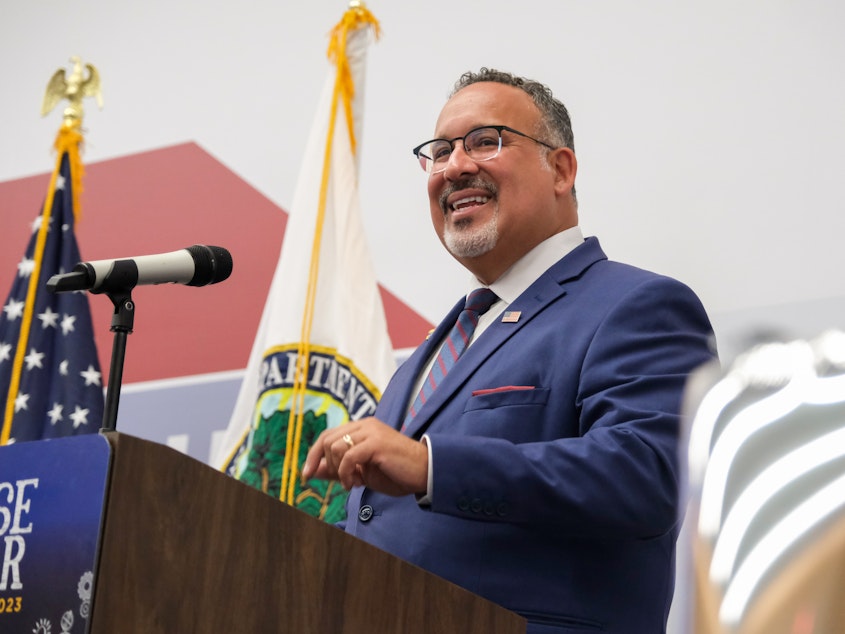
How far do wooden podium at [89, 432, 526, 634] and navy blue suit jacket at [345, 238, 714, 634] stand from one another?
188mm

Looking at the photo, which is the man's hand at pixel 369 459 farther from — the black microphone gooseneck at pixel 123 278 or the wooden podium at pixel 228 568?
the black microphone gooseneck at pixel 123 278

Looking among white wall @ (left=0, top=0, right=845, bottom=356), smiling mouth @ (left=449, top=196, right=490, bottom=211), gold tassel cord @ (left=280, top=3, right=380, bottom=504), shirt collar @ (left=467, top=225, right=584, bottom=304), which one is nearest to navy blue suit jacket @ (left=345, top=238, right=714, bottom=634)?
shirt collar @ (left=467, top=225, right=584, bottom=304)

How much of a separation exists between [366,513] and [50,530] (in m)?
0.76

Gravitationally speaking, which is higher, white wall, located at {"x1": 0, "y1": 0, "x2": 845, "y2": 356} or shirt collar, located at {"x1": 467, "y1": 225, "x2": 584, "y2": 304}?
white wall, located at {"x1": 0, "y1": 0, "x2": 845, "y2": 356}

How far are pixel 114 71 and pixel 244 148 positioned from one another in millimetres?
771

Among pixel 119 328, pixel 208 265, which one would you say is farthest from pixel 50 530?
pixel 208 265

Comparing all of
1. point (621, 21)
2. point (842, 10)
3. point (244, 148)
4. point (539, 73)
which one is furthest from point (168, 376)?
point (842, 10)

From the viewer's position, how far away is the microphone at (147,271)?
1.65m

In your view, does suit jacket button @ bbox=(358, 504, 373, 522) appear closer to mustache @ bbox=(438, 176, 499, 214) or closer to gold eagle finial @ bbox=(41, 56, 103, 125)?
mustache @ bbox=(438, 176, 499, 214)

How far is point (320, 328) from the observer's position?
3396 millimetres

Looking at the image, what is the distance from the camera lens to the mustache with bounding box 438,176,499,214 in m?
2.25

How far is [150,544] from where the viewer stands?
116cm

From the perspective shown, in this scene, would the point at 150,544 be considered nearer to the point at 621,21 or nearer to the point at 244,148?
the point at 621,21

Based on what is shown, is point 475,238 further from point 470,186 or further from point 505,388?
point 505,388
